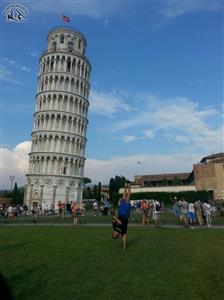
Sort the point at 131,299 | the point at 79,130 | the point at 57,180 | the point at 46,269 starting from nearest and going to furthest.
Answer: the point at 131,299, the point at 46,269, the point at 57,180, the point at 79,130

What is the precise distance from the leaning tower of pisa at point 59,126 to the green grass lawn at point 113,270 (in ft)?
220

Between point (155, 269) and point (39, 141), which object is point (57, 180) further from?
point (155, 269)

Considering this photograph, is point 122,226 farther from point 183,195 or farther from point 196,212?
point 183,195

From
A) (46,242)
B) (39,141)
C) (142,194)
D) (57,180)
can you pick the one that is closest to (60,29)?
(39,141)

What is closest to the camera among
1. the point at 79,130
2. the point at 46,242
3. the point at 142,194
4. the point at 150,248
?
the point at 150,248

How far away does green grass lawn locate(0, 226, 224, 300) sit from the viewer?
23.1 ft

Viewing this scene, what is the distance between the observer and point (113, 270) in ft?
29.3

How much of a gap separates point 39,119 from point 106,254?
251 feet

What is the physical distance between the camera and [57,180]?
3137 inches

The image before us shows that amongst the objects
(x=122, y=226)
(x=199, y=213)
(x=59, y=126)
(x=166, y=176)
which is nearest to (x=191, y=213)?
(x=199, y=213)

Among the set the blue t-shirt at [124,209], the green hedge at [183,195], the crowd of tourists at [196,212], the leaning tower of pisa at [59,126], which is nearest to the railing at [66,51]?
the leaning tower of pisa at [59,126]

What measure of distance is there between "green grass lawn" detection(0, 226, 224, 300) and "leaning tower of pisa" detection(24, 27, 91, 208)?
6701 centimetres

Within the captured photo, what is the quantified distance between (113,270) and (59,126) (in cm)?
7551

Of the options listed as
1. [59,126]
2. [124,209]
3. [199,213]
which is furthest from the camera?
[59,126]
